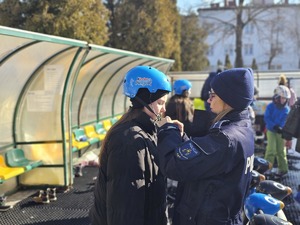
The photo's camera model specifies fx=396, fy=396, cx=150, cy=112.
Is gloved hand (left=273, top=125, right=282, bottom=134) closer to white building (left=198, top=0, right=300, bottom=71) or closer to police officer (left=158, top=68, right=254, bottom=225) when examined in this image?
police officer (left=158, top=68, right=254, bottom=225)

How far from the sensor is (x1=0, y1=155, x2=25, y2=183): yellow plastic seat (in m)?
5.18

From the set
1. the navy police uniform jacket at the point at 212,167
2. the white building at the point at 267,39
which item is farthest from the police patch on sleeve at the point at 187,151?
the white building at the point at 267,39

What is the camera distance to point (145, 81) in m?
2.31

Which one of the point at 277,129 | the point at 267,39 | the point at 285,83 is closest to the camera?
the point at 277,129

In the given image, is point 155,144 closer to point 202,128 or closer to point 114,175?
point 114,175

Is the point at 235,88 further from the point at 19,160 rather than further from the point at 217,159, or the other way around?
the point at 19,160

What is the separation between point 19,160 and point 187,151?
4487mm

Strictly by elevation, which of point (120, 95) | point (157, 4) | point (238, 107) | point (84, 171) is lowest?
point (84, 171)

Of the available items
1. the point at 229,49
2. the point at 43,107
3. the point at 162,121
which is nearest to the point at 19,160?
the point at 43,107

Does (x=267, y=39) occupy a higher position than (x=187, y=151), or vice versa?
(x=267, y=39)

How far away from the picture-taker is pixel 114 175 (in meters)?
2.10

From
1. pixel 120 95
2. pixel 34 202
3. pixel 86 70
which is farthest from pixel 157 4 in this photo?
pixel 34 202

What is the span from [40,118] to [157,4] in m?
12.8

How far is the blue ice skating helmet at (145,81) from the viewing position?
7.57 ft
